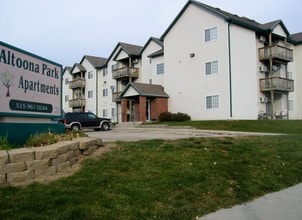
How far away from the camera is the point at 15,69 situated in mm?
7898

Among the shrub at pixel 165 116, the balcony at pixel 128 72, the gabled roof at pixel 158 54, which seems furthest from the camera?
the balcony at pixel 128 72

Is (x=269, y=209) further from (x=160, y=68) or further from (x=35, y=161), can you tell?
(x=160, y=68)

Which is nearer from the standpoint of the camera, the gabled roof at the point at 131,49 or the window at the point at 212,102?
the window at the point at 212,102

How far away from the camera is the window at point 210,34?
32938 millimetres

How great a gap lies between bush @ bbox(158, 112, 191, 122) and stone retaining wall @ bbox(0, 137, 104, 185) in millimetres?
26156

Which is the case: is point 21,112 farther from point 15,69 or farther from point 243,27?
Answer: point 243,27

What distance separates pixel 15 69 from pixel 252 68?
25.8m

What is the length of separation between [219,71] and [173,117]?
612 centimetres

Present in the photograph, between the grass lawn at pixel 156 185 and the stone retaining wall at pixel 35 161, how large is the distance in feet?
1.07

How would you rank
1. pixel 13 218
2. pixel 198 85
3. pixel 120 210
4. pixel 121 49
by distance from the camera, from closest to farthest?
pixel 13 218, pixel 120 210, pixel 198 85, pixel 121 49

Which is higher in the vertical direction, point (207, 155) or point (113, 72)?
point (113, 72)

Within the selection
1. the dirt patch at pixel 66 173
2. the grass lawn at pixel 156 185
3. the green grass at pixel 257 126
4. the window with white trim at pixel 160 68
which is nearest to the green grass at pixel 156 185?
the grass lawn at pixel 156 185

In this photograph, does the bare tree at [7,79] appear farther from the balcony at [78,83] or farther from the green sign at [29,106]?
the balcony at [78,83]

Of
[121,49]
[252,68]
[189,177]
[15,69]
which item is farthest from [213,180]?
[121,49]
